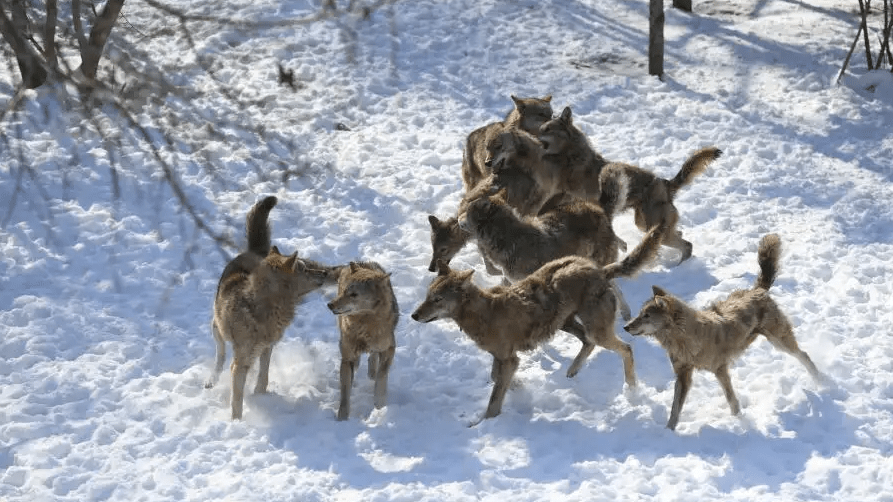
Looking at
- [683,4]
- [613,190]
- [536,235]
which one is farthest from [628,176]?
[683,4]

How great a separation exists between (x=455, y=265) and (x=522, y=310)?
102 inches

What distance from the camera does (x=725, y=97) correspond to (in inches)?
608

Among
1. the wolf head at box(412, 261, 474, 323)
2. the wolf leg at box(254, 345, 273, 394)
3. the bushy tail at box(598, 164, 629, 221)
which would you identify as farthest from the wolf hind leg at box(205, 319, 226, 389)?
the bushy tail at box(598, 164, 629, 221)

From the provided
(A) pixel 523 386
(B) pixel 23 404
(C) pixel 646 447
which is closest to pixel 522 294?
(A) pixel 523 386

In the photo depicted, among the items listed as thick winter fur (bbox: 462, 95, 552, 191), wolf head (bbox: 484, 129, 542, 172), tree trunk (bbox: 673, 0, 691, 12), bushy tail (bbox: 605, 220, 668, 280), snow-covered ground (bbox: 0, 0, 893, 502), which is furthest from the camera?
tree trunk (bbox: 673, 0, 691, 12)

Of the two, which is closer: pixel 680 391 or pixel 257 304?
pixel 680 391

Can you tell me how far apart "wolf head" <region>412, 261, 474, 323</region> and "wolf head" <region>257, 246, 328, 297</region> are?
3.26ft

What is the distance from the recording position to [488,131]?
12.8 m

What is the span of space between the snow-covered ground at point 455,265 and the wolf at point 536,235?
0.77 m

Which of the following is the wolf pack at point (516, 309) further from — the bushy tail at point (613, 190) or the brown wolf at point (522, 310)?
the bushy tail at point (613, 190)

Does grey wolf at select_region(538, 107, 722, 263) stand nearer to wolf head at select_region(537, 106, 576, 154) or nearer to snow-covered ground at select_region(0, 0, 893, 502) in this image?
wolf head at select_region(537, 106, 576, 154)

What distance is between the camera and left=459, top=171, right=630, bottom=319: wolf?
1093cm

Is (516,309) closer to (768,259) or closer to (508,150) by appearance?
(768,259)

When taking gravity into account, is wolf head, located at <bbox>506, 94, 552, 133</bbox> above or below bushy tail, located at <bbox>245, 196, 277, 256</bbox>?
below
